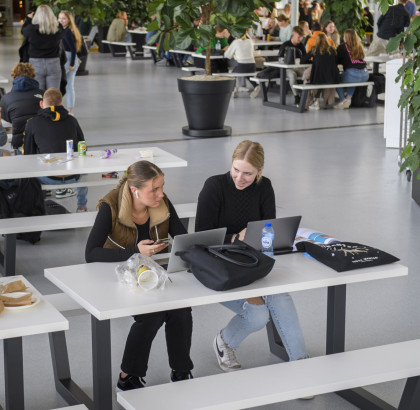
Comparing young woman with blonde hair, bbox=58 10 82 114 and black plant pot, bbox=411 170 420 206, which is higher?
young woman with blonde hair, bbox=58 10 82 114

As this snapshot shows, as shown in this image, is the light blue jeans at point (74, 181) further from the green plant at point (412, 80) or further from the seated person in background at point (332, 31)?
the seated person in background at point (332, 31)

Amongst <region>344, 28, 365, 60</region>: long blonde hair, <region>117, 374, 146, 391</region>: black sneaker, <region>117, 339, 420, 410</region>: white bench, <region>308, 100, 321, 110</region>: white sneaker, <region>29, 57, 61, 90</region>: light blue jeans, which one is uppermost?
<region>344, 28, 365, 60</region>: long blonde hair

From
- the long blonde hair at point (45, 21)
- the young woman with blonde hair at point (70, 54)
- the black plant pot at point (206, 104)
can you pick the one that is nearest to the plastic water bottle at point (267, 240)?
the black plant pot at point (206, 104)

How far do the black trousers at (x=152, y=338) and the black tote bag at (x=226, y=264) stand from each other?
0.29 meters

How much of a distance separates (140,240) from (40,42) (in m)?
6.98

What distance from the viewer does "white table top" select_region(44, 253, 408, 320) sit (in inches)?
125

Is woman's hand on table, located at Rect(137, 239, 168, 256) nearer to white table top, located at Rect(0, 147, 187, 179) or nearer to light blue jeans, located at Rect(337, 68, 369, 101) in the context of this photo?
white table top, located at Rect(0, 147, 187, 179)

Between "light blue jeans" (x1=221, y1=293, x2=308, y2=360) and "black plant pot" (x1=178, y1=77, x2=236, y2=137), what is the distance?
6.35 m

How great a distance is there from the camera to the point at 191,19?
9.13 m

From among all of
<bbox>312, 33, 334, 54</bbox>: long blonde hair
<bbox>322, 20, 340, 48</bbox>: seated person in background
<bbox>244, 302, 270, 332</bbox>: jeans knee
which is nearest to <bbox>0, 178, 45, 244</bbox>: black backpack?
<bbox>244, 302, 270, 332</bbox>: jeans knee

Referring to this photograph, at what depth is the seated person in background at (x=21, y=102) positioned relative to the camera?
7.26 meters

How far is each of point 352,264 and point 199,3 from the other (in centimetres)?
585

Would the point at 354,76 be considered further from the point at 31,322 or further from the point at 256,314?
the point at 31,322

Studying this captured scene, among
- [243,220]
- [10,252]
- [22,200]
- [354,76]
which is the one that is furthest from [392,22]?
[243,220]
